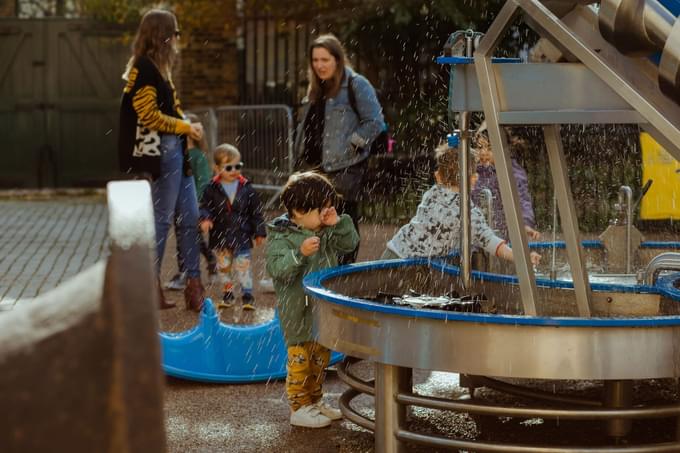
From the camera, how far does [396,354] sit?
13.2 ft

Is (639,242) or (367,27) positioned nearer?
(639,242)

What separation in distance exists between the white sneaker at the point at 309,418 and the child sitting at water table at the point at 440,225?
1.24m

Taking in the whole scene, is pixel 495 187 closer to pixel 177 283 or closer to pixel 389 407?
pixel 177 283

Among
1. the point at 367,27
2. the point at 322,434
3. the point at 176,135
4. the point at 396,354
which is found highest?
the point at 367,27

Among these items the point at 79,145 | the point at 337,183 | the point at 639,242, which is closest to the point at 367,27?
the point at 79,145

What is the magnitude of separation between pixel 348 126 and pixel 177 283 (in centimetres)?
224

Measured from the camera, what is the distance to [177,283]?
899 cm

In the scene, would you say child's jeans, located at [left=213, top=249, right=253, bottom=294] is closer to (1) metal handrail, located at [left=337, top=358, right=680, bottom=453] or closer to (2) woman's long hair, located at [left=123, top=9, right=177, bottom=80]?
(2) woman's long hair, located at [left=123, top=9, right=177, bottom=80]

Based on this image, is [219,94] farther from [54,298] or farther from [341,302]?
[54,298]

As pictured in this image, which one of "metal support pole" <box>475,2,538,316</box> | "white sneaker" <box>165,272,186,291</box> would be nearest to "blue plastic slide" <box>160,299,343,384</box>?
"metal support pole" <box>475,2,538,316</box>

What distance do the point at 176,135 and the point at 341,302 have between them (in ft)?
13.7

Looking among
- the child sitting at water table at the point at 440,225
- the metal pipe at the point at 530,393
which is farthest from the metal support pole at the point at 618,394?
the child sitting at water table at the point at 440,225

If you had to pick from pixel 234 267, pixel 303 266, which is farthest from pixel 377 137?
pixel 303 266

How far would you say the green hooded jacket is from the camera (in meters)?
5.01
